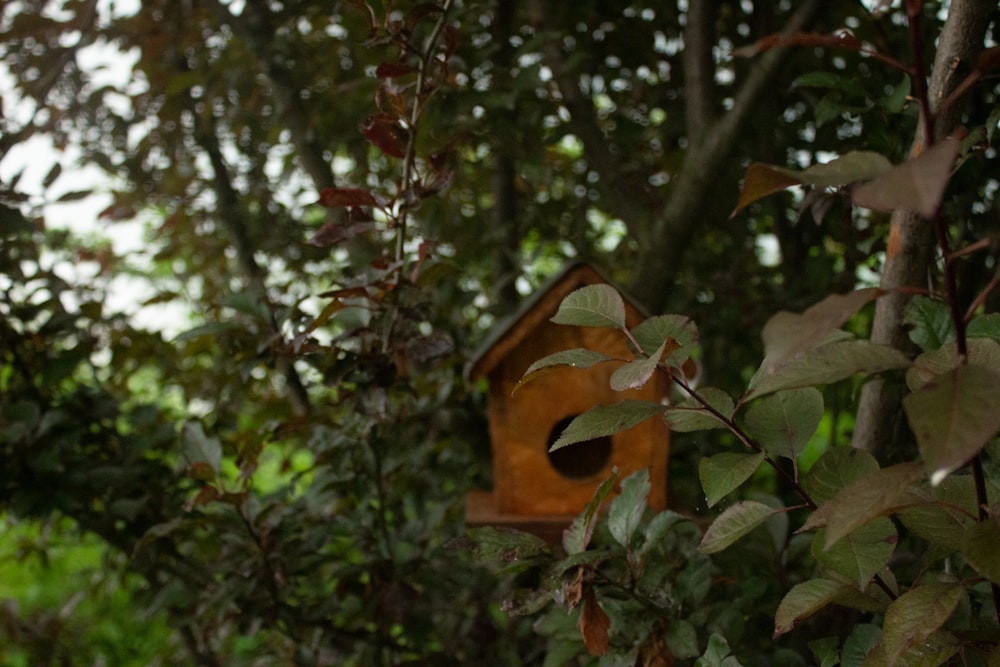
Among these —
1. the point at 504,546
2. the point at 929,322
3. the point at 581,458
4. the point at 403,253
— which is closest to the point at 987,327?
the point at 929,322

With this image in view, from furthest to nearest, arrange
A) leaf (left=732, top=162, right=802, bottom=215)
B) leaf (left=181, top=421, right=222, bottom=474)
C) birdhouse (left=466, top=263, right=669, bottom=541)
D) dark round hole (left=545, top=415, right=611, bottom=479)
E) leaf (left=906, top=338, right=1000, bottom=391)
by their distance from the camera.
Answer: dark round hole (left=545, top=415, right=611, bottom=479) → birdhouse (left=466, top=263, right=669, bottom=541) → leaf (left=181, top=421, right=222, bottom=474) → leaf (left=906, top=338, right=1000, bottom=391) → leaf (left=732, top=162, right=802, bottom=215)

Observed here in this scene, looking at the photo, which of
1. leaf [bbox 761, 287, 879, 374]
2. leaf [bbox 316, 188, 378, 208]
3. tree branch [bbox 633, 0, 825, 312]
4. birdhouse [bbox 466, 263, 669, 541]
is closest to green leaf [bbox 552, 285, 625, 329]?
leaf [bbox 761, 287, 879, 374]

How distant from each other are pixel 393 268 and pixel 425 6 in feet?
1.02

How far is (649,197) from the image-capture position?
6.52 feet

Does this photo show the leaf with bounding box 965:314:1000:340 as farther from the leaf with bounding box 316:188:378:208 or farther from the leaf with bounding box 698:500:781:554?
the leaf with bounding box 316:188:378:208

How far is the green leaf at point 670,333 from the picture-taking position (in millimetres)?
805

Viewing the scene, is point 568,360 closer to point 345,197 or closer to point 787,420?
point 787,420

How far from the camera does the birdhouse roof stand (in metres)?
1.30

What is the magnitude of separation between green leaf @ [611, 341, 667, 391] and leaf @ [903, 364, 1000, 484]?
0.20 m

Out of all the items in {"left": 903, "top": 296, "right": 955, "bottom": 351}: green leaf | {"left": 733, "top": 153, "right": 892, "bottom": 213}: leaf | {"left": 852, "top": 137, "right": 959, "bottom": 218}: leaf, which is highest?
{"left": 733, "top": 153, "right": 892, "bottom": 213}: leaf

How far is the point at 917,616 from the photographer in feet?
2.20

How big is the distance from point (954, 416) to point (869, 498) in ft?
0.35

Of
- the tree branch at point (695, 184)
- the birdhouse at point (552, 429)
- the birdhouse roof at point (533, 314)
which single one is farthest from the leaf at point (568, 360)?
the tree branch at point (695, 184)

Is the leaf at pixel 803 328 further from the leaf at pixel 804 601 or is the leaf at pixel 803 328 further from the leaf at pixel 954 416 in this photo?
the leaf at pixel 804 601
